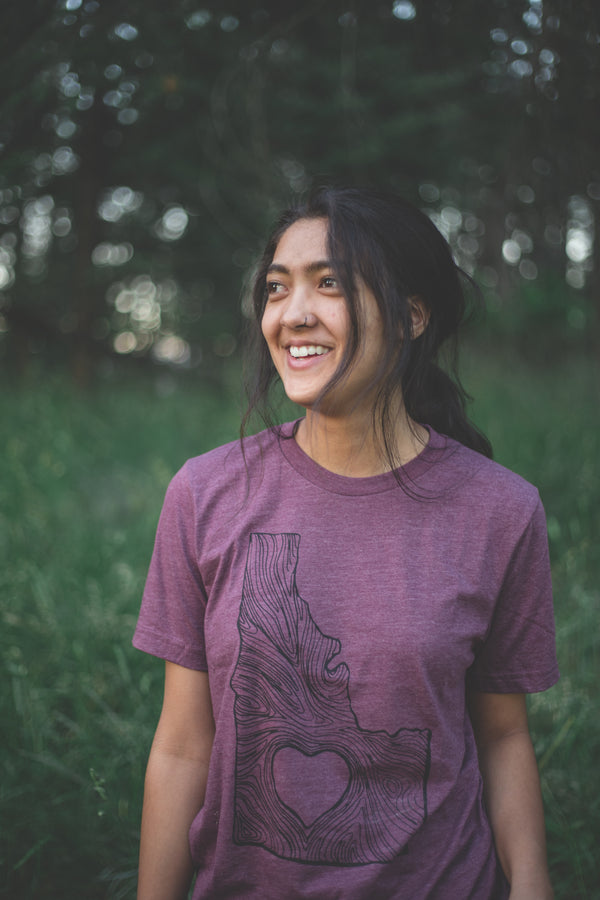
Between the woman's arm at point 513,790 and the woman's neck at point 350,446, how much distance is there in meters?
0.58

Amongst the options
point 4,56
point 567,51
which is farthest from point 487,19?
point 4,56

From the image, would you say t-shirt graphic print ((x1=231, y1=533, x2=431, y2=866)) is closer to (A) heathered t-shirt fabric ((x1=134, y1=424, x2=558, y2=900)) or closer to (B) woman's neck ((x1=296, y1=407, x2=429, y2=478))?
(A) heathered t-shirt fabric ((x1=134, y1=424, x2=558, y2=900))

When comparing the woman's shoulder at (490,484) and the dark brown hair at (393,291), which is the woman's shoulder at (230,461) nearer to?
the dark brown hair at (393,291)

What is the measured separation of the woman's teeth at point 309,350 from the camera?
1514 mm

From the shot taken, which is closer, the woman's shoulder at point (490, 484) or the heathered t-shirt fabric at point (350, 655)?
the heathered t-shirt fabric at point (350, 655)

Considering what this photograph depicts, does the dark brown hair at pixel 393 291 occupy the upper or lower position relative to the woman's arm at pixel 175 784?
upper

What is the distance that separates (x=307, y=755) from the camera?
1355 mm

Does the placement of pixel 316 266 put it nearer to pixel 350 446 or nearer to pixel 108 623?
pixel 350 446

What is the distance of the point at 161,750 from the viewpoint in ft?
4.91

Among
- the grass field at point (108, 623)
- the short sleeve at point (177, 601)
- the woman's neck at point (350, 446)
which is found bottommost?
the grass field at point (108, 623)

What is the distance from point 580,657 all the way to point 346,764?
1.82m

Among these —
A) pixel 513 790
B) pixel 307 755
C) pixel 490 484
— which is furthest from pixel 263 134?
pixel 513 790

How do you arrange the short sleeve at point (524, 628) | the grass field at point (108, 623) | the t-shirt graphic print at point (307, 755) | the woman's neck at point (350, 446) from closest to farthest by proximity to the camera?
the t-shirt graphic print at point (307, 755) → the short sleeve at point (524, 628) → the woman's neck at point (350, 446) → the grass field at point (108, 623)

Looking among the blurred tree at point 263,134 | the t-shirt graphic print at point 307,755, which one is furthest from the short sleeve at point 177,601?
the blurred tree at point 263,134
